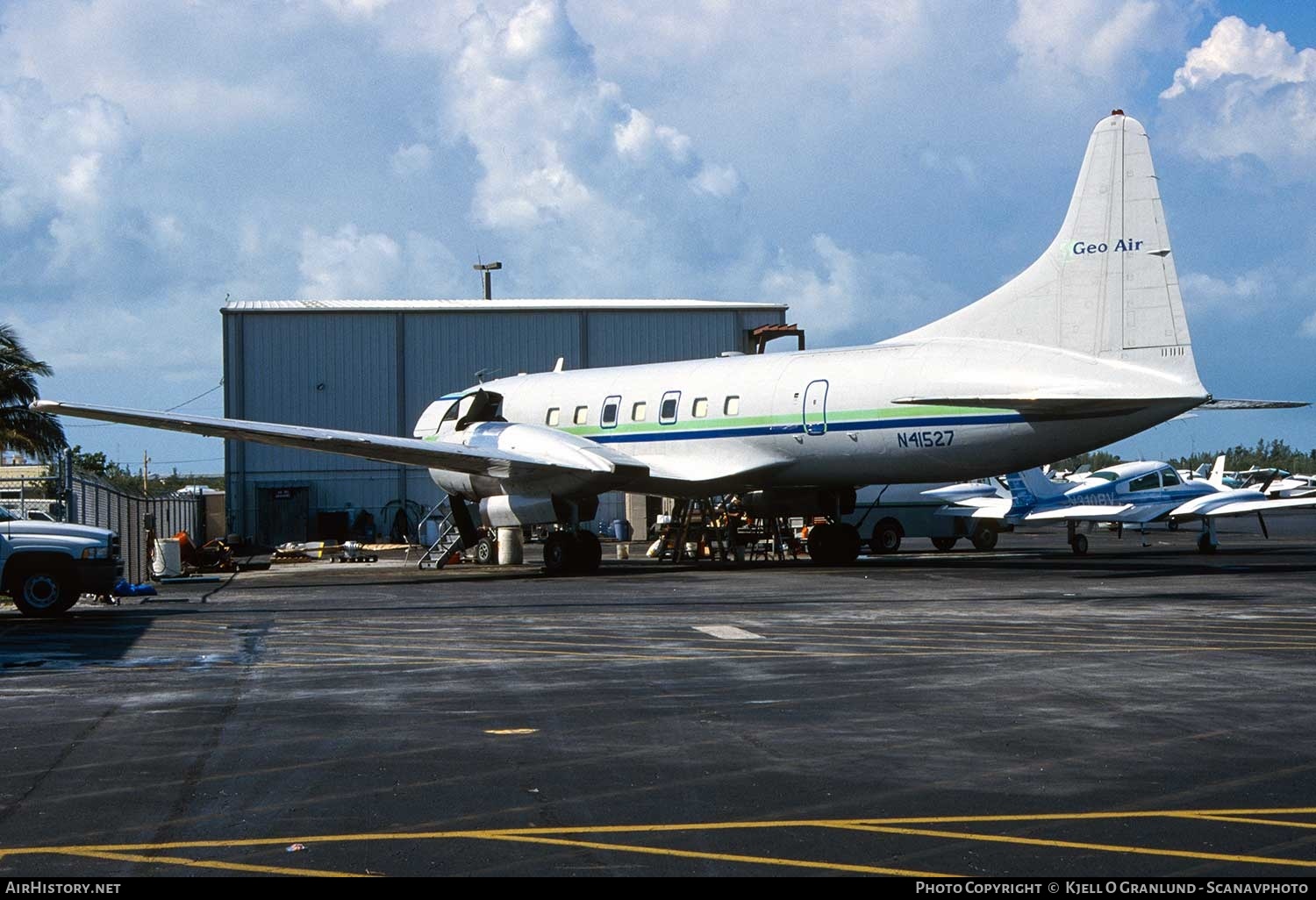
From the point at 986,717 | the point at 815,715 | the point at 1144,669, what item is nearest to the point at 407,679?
the point at 815,715

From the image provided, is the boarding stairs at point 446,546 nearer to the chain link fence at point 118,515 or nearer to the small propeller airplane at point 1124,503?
the chain link fence at point 118,515

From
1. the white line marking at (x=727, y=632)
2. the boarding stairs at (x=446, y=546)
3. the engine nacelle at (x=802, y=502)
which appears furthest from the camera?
the boarding stairs at (x=446, y=546)

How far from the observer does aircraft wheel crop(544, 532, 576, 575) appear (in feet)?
101

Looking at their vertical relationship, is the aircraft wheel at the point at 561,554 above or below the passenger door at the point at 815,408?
below

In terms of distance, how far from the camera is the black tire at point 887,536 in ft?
130

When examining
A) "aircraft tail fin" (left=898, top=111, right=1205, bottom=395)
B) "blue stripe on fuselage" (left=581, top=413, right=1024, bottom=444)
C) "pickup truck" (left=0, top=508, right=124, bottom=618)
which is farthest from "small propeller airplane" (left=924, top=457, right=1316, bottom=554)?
"pickup truck" (left=0, top=508, right=124, bottom=618)

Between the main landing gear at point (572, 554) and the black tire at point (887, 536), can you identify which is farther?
the black tire at point (887, 536)

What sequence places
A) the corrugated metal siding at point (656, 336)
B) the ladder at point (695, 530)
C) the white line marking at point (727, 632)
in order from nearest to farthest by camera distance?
1. the white line marking at point (727, 632)
2. the ladder at point (695, 530)
3. the corrugated metal siding at point (656, 336)

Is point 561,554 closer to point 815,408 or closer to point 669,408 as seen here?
point 669,408

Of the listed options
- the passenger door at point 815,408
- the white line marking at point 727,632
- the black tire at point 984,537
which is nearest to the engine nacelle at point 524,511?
the passenger door at point 815,408

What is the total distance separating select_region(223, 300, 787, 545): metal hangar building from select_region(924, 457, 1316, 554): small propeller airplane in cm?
2066

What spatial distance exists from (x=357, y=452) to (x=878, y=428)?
10421 mm

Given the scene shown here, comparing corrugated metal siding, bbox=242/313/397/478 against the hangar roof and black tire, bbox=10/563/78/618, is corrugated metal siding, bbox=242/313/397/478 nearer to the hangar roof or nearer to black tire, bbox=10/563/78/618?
the hangar roof

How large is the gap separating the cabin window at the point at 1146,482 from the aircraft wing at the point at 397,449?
1488 centimetres
